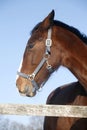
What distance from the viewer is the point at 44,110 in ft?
15.9

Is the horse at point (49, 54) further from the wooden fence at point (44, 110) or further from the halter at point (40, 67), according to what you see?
the wooden fence at point (44, 110)

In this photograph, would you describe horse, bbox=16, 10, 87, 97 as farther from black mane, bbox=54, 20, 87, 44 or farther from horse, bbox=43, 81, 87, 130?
horse, bbox=43, 81, 87, 130

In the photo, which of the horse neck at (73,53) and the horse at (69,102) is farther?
the horse at (69,102)

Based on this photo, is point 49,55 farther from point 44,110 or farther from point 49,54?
point 44,110

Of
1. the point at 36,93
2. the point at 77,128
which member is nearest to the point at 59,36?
the point at 36,93

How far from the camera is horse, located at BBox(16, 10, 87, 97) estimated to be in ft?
18.4

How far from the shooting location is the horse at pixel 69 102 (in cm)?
577

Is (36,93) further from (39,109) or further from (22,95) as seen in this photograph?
(39,109)

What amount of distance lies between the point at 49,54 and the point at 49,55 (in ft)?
0.05

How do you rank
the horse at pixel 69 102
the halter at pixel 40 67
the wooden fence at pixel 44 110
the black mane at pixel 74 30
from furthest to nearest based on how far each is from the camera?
the black mane at pixel 74 30, the horse at pixel 69 102, the halter at pixel 40 67, the wooden fence at pixel 44 110

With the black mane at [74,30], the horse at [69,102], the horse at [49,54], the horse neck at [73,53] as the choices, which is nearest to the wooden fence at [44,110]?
the horse at [49,54]

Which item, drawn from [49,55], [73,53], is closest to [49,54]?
[49,55]

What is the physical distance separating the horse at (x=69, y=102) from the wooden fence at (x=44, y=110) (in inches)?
37.1

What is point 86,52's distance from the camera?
5.79 metres
